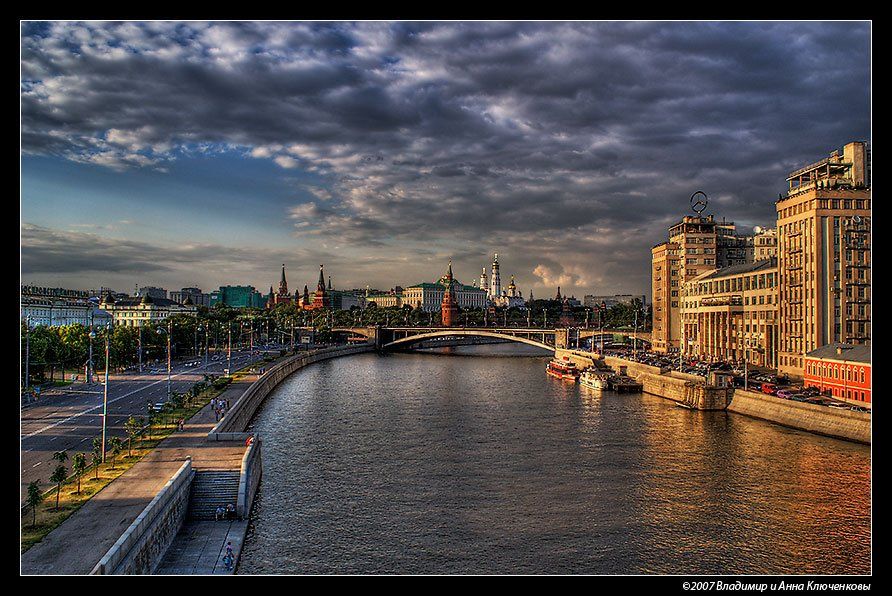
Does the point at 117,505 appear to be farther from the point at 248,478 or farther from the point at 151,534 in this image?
the point at 248,478

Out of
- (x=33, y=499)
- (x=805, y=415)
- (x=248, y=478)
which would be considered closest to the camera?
(x=33, y=499)

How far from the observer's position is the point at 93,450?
44.7 m

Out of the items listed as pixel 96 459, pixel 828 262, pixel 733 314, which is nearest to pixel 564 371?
pixel 733 314

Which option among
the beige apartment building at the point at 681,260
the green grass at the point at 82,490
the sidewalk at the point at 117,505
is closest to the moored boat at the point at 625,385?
the beige apartment building at the point at 681,260

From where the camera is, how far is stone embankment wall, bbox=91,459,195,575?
2503cm

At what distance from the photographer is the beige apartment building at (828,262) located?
278ft

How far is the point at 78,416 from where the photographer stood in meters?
58.8

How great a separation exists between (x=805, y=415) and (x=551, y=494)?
1319 inches

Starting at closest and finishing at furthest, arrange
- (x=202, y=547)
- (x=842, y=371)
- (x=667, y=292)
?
(x=202, y=547) < (x=842, y=371) < (x=667, y=292)

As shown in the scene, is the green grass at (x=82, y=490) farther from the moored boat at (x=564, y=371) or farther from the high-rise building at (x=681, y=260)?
the high-rise building at (x=681, y=260)

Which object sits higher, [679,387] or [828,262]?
[828,262]

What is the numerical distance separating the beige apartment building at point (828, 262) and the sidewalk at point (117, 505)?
72152mm
